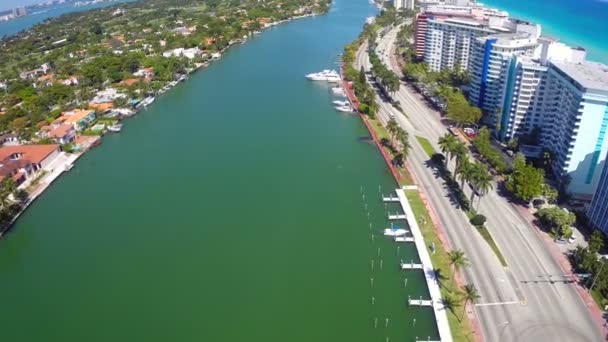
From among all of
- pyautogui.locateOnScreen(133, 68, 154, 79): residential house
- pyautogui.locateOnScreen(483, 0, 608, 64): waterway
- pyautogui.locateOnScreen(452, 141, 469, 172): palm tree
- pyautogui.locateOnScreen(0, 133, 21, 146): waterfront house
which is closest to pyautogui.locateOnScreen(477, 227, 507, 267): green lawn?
pyautogui.locateOnScreen(452, 141, 469, 172): palm tree

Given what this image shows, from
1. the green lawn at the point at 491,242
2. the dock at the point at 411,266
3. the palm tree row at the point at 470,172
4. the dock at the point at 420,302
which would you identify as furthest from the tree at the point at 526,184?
the dock at the point at 420,302

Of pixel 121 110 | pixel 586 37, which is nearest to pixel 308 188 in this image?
pixel 121 110

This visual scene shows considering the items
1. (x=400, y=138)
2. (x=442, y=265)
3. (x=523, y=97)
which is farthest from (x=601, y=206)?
(x=400, y=138)

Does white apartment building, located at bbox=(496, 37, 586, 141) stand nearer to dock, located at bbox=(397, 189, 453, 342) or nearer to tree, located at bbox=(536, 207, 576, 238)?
tree, located at bbox=(536, 207, 576, 238)

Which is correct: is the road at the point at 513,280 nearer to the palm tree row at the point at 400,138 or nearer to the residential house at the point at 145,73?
the palm tree row at the point at 400,138

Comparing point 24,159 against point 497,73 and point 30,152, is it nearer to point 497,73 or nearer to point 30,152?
point 30,152

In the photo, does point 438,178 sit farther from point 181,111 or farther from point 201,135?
point 181,111

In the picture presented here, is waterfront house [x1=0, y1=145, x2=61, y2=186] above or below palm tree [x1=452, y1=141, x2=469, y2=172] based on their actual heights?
below
